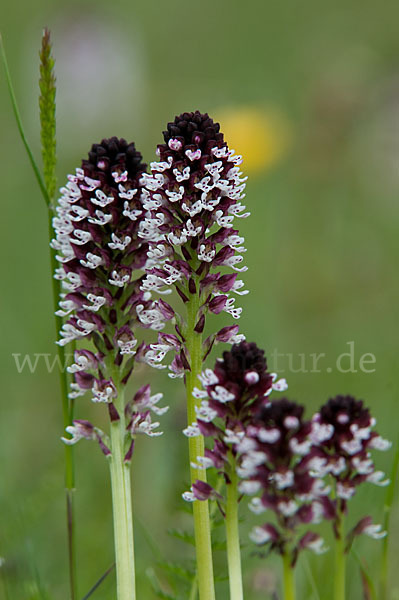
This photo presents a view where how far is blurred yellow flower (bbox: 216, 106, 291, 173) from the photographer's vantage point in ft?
25.8

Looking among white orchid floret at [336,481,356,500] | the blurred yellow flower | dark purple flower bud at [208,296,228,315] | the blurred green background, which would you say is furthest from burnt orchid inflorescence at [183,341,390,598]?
the blurred yellow flower

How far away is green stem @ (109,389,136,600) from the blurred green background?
45 centimetres

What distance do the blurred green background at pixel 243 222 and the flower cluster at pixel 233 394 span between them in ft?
2.79

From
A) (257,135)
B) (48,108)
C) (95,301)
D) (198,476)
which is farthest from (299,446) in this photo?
(257,135)

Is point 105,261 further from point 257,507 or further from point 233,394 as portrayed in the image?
point 257,507

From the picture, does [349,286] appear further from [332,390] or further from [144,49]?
[144,49]

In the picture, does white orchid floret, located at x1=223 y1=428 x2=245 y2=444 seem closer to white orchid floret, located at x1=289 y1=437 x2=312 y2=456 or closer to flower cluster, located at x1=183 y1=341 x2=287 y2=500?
flower cluster, located at x1=183 y1=341 x2=287 y2=500

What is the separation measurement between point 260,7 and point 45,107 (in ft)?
38.5

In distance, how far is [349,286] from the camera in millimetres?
7289

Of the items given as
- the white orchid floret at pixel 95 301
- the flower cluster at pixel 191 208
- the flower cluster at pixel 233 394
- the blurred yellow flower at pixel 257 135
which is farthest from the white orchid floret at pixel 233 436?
the blurred yellow flower at pixel 257 135

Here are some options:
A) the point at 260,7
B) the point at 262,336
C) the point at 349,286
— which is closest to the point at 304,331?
the point at 349,286

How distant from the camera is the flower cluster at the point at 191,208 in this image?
8.11 ft

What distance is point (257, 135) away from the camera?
8.00m

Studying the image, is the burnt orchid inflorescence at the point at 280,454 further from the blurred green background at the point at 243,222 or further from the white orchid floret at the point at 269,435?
the blurred green background at the point at 243,222
